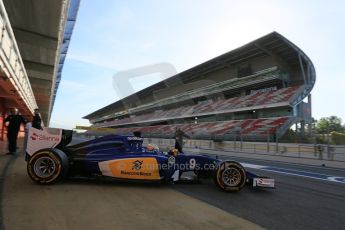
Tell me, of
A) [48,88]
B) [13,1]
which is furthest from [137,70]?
[13,1]

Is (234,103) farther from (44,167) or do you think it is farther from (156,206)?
(156,206)

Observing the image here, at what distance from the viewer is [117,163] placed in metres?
5.93

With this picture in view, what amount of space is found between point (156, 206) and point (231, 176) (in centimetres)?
205

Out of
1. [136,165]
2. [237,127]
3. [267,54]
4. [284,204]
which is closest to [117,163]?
[136,165]

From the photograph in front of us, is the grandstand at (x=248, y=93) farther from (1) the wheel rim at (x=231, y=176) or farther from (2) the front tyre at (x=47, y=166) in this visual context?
(2) the front tyre at (x=47, y=166)

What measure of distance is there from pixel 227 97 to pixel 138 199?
40.1 meters

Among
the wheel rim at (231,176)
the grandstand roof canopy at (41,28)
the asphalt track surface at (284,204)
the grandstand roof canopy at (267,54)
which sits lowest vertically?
the asphalt track surface at (284,204)

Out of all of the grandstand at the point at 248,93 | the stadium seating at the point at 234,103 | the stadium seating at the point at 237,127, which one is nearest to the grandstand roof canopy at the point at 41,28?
the stadium seating at the point at 237,127

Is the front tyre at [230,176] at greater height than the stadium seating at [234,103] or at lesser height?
lesser

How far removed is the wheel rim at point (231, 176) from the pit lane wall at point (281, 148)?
10.7 metres

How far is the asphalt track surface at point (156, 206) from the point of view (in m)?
3.68

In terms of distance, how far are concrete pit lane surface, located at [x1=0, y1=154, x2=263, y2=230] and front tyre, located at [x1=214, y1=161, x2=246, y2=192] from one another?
3.00 feet

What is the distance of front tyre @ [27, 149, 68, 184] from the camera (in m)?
5.59

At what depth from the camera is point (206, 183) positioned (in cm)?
674
